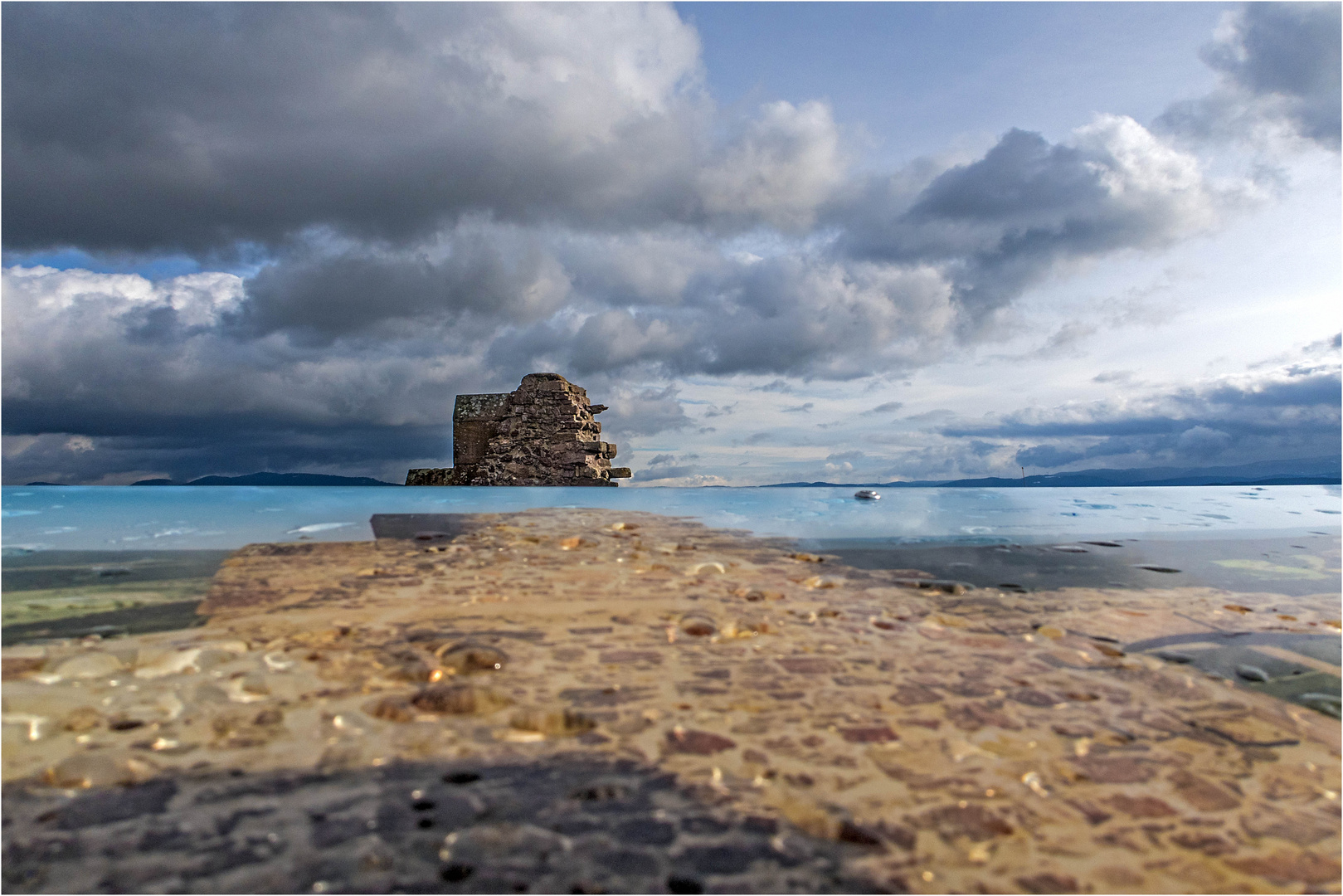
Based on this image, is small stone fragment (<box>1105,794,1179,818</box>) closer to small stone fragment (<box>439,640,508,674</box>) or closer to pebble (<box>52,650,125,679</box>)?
small stone fragment (<box>439,640,508,674</box>)

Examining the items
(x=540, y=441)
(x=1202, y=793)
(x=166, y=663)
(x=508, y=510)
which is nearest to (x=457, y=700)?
(x=166, y=663)

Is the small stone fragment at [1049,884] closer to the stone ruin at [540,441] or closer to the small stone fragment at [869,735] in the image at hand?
the small stone fragment at [869,735]

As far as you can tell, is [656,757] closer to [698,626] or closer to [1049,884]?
[1049,884]

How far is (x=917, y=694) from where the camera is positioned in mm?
2555

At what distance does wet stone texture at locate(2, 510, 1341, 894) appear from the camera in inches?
56.7

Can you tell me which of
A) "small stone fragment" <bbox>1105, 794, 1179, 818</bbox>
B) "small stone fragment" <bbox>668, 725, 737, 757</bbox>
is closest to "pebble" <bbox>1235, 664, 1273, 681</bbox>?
"small stone fragment" <bbox>1105, 794, 1179, 818</bbox>

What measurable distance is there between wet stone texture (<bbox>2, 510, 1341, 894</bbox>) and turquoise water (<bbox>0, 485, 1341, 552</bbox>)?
17.7 feet

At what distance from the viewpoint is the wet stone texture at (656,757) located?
144cm

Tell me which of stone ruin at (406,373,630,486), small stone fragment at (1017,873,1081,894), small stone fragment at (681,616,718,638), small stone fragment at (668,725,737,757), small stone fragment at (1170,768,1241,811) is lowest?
small stone fragment at (1170,768,1241,811)

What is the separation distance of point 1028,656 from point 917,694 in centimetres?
100

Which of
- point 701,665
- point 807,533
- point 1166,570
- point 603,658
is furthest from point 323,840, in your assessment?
point 807,533

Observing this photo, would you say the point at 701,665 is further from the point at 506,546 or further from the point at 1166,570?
the point at 1166,570

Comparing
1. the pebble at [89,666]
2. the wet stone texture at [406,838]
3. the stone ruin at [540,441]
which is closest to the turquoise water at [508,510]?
the stone ruin at [540,441]

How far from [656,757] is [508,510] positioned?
1186 cm
